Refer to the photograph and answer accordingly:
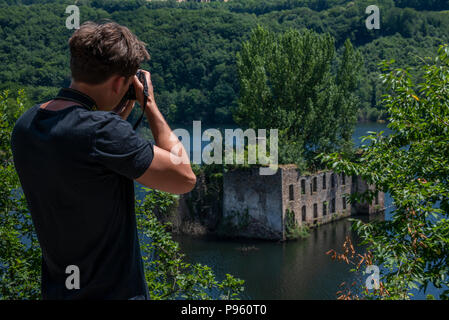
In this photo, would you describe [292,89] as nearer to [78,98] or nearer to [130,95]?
[130,95]

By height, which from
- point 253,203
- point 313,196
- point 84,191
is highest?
point 84,191

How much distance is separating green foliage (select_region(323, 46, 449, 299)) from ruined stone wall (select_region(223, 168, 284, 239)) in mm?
19768

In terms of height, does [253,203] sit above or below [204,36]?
below

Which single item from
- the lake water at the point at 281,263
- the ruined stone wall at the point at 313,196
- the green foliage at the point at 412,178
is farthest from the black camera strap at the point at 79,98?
the ruined stone wall at the point at 313,196

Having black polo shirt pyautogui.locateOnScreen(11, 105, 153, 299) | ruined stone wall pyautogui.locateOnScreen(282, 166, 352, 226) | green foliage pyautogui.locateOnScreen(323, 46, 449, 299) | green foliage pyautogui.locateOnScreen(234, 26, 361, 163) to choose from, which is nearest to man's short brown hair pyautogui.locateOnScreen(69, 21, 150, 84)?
black polo shirt pyautogui.locateOnScreen(11, 105, 153, 299)

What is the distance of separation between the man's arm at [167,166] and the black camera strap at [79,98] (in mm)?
198

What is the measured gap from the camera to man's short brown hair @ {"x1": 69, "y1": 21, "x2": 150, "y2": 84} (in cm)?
169

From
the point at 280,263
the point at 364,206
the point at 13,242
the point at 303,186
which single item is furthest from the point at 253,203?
the point at 13,242

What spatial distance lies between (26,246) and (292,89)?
22912 mm

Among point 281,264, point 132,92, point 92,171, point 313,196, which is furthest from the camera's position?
point 313,196

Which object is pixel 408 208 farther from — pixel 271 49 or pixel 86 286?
pixel 271 49

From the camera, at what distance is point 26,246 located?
24.2 ft
